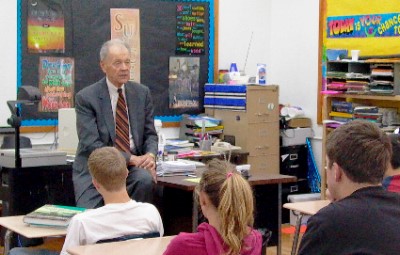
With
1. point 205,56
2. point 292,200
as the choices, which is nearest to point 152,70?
point 205,56

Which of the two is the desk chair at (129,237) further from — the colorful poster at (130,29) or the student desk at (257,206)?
the colorful poster at (130,29)

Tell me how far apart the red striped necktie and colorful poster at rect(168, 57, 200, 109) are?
2.52 m

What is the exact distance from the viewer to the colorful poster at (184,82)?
7.67 metres

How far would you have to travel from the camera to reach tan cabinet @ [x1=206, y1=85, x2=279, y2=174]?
738 cm

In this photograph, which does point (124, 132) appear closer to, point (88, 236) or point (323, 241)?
point (88, 236)

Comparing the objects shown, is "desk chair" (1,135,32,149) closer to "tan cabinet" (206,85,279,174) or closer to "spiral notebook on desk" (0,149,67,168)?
"spiral notebook on desk" (0,149,67,168)

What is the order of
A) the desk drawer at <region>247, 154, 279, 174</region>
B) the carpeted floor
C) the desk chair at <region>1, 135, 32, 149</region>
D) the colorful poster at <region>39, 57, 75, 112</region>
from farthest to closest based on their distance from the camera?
1. the desk drawer at <region>247, 154, 279, 174</region>
2. the colorful poster at <region>39, 57, 75, 112</region>
3. the desk chair at <region>1, 135, 32, 149</region>
4. the carpeted floor

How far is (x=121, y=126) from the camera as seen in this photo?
16.8ft

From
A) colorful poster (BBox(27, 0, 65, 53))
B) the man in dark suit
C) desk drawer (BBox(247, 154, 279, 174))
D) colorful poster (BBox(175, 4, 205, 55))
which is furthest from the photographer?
colorful poster (BBox(175, 4, 205, 55))

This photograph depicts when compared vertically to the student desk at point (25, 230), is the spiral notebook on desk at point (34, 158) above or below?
above

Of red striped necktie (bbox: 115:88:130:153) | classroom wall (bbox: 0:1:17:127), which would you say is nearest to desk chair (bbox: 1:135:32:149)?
classroom wall (bbox: 0:1:17:127)

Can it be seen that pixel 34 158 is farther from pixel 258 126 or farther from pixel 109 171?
pixel 258 126

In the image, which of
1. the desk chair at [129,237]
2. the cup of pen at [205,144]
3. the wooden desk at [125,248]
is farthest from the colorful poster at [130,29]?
the wooden desk at [125,248]

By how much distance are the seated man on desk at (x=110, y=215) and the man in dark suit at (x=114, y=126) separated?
1.26 meters
